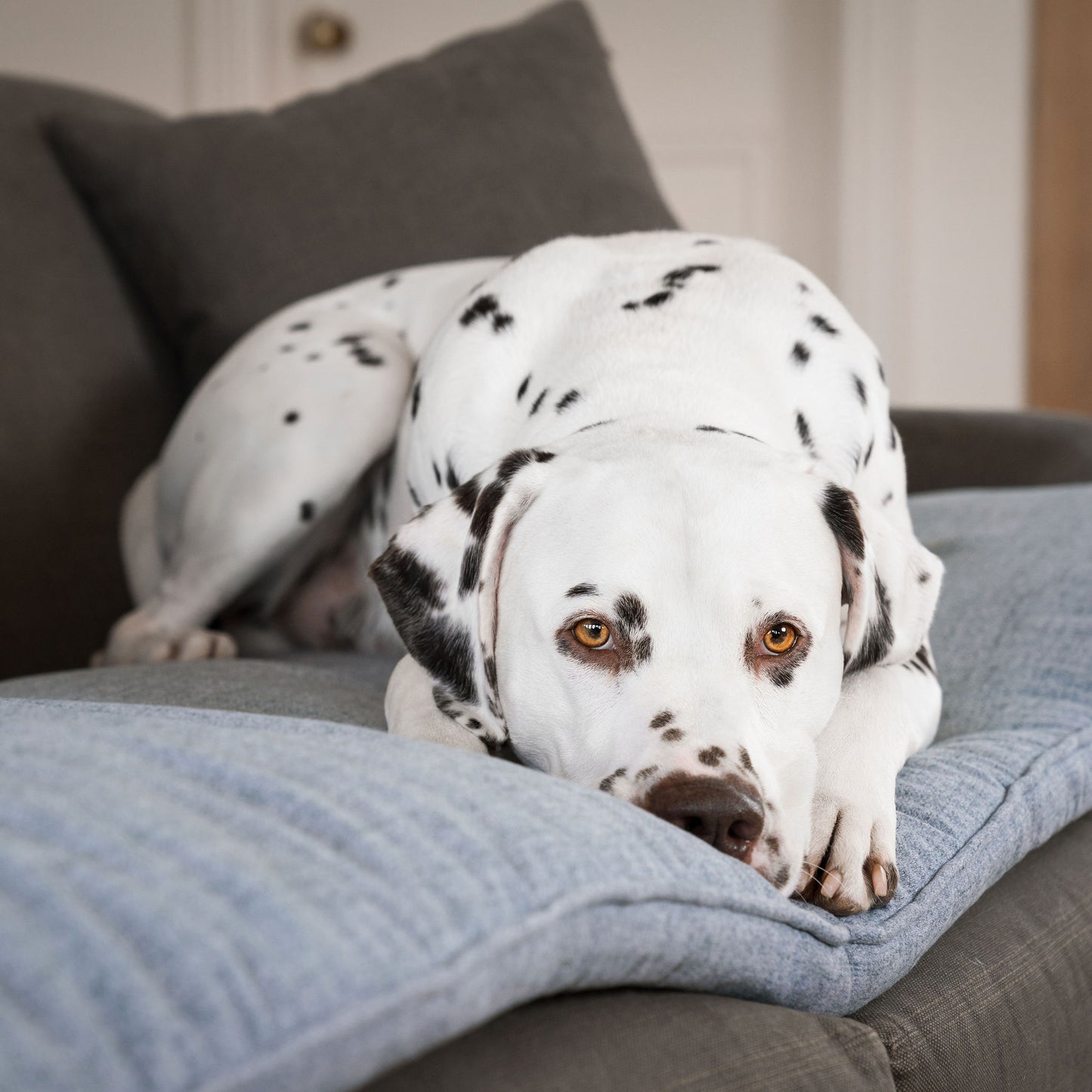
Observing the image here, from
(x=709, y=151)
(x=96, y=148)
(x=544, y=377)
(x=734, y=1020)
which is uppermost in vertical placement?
(x=96, y=148)

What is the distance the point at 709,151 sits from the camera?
4723mm

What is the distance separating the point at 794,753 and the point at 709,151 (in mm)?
4071

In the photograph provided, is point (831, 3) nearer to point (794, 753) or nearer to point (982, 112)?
point (982, 112)

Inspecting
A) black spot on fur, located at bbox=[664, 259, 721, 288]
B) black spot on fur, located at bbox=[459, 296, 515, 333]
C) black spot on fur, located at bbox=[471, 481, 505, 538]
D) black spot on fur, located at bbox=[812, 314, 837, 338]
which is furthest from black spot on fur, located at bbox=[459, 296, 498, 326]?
black spot on fur, located at bbox=[471, 481, 505, 538]

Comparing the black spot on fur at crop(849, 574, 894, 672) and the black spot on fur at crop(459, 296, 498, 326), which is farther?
the black spot on fur at crop(459, 296, 498, 326)

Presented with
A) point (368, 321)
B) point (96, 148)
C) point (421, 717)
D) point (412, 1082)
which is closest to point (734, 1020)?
point (412, 1082)

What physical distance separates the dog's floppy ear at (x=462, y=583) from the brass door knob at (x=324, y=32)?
3.81m

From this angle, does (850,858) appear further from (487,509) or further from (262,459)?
(262,459)

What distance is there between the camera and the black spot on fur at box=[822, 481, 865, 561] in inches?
44.7

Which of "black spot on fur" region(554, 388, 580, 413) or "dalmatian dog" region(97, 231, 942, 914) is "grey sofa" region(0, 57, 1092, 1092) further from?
"black spot on fur" region(554, 388, 580, 413)

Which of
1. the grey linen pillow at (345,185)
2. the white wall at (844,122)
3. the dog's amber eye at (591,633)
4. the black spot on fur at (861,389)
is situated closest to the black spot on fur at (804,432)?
the black spot on fur at (861,389)

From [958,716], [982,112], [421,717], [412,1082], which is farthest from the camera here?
[982,112]

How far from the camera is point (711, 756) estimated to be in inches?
36.6

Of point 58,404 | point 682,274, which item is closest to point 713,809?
point 682,274
